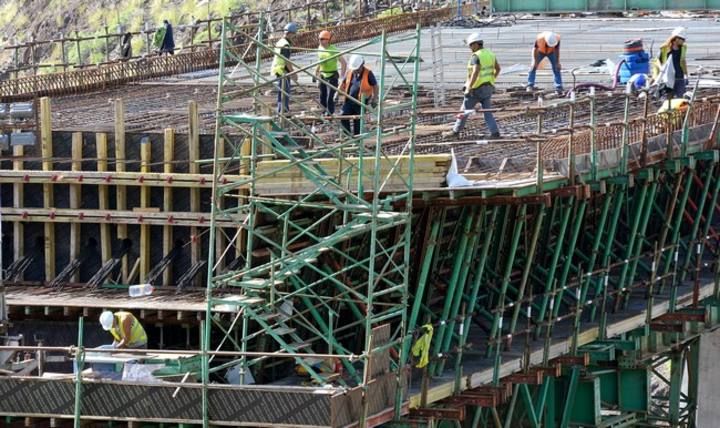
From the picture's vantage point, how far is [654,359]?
61.9 m

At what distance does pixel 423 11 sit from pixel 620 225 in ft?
94.5

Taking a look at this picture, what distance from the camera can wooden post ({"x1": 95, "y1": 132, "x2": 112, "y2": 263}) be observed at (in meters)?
49.8

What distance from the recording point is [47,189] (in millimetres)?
50312

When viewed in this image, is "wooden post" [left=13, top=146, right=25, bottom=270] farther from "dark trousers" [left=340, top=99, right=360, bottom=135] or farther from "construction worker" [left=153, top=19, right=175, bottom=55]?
"construction worker" [left=153, top=19, right=175, bottom=55]

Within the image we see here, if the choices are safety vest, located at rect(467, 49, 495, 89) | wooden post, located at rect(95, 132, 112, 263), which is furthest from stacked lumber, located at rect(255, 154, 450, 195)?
safety vest, located at rect(467, 49, 495, 89)

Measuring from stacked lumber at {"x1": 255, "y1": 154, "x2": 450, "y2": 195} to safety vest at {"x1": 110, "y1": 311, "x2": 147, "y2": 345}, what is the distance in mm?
3076

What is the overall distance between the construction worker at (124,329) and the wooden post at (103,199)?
5141 mm

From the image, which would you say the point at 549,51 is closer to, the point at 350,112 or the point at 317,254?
the point at 350,112

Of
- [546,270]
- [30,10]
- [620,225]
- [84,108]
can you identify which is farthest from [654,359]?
[30,10]

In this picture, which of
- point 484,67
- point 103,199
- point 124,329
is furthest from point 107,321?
point 484,67

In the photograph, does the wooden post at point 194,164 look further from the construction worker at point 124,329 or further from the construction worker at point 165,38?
the construction worker at point 165,38

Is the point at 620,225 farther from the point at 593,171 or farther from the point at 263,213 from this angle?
the point at 263,213

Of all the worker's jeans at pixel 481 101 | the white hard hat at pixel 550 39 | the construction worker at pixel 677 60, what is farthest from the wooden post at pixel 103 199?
the white hard hat at pixel 550 39

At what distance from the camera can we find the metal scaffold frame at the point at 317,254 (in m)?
43.9
